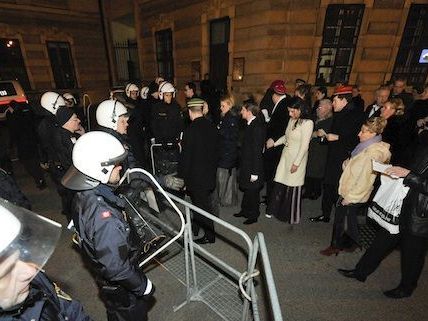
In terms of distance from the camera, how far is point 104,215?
1796mm

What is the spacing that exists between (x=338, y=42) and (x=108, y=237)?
933 centimetres

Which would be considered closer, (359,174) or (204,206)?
(359,174)

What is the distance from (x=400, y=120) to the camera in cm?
401

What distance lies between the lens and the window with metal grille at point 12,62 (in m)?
13.2

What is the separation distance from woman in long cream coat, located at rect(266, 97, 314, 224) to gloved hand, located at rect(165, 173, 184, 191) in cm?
173

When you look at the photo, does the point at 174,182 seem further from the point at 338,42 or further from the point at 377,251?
the point at 338,42

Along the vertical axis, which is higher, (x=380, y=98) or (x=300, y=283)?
(x=380, y=98)

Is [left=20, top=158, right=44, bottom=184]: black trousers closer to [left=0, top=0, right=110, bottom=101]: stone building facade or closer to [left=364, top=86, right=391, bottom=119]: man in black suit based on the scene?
[left=364, top=86, right=391, bottom=119]: man in black suit

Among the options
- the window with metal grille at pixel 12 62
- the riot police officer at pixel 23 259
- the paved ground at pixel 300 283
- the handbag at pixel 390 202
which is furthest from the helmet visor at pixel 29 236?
the window with metal grille at pixel 12 62

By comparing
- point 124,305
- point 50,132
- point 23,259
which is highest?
point 23,259

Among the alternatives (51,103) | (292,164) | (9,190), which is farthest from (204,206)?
(51,103)

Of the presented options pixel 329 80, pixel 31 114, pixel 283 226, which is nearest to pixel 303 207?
pixel 283 226

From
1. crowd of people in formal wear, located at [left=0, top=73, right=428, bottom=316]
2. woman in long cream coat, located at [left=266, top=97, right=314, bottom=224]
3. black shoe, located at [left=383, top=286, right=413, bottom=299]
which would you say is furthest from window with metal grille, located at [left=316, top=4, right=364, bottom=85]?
black shoe, located at [left=383, top=286, right=413, bottom=299]

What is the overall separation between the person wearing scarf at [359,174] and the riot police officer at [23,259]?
10.8ft
